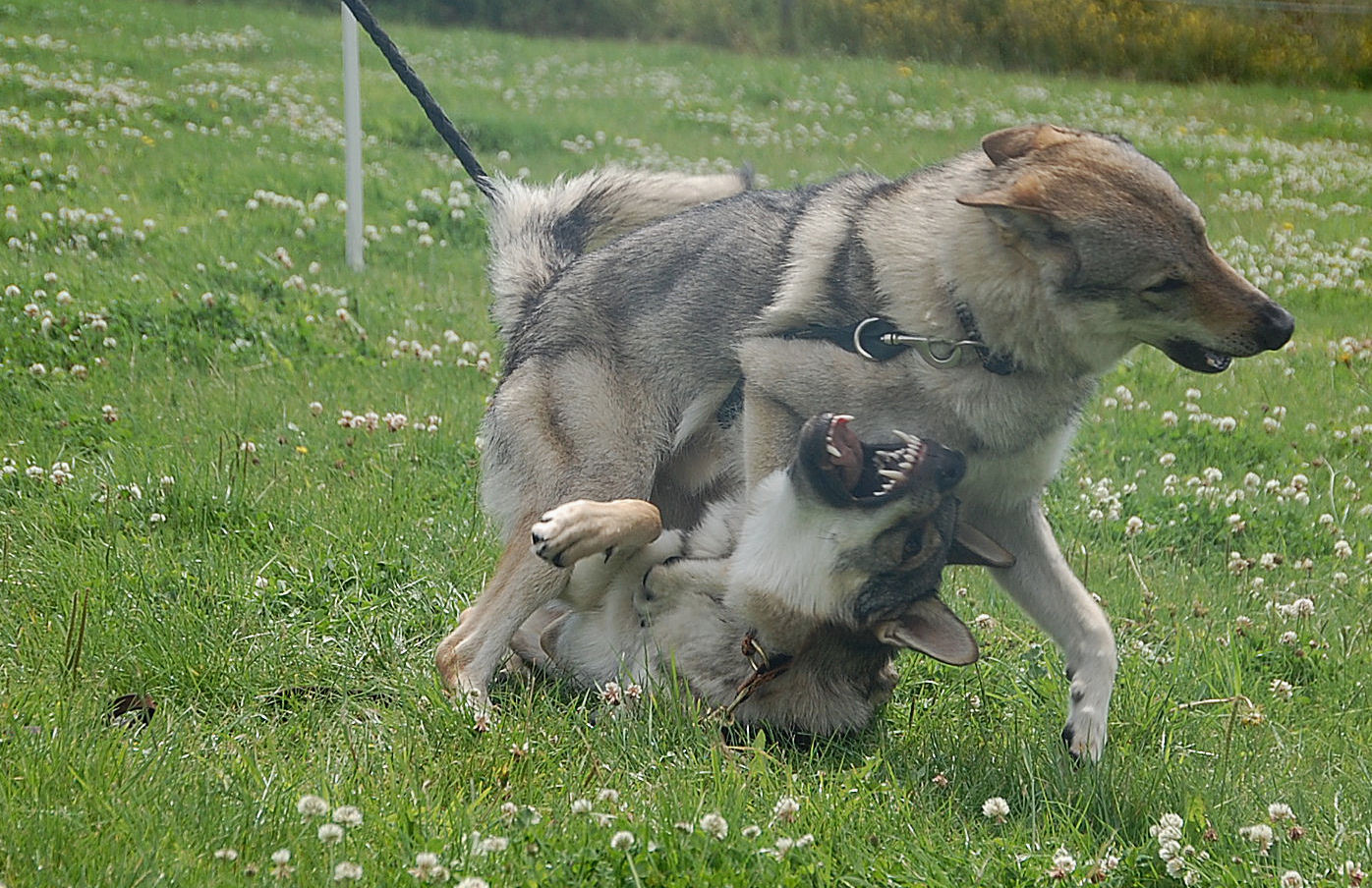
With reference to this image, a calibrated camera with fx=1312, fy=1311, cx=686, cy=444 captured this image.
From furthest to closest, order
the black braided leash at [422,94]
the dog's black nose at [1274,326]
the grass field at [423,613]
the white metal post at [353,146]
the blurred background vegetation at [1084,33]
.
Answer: the blurred background vegetation at [1084,33], the white metal post at [353,146], the black braided leash at [422,94], the dog's black nose at [1274,326], the grass field at [423,613]

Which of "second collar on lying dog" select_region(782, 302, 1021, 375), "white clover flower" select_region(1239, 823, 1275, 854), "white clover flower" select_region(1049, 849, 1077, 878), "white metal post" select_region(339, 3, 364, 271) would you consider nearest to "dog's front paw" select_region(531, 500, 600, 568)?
"second collar on lying dog" select_region(782, 302, 1021, 375)

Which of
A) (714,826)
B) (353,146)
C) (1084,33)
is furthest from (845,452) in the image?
(1084,33)

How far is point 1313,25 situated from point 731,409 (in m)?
16.9

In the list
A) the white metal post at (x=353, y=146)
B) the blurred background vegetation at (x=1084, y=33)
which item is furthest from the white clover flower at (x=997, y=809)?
the blurred background vegetation at (x=1084, y=33)

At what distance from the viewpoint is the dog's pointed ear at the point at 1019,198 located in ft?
10.6

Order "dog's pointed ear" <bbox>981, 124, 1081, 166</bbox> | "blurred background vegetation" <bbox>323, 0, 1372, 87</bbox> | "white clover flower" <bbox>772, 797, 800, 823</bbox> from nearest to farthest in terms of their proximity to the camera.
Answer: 1. "white clover flower" <bbox>772, 797, 800, 823</bbox>
2. "dog's pointed ear" <bbox>981, 124, 1081, 166</bbox>
3. "blurred background vegetation" <bbox>323, 0, 1372, 87</bbox>

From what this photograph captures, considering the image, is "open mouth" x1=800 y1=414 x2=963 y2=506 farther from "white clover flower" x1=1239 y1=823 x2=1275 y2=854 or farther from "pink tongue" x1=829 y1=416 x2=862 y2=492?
"white clover flower" x1=1239 y1=823 x2=1275 y2=854

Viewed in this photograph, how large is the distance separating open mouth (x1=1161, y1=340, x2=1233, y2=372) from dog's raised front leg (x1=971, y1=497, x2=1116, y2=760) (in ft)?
2.05

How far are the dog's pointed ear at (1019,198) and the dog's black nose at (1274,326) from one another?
585mm

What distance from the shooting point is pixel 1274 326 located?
126 inches

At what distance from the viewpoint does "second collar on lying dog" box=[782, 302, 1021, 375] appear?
3400mm

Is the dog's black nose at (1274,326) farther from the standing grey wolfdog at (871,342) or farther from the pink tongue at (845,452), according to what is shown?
the pink tongue at (845,452)

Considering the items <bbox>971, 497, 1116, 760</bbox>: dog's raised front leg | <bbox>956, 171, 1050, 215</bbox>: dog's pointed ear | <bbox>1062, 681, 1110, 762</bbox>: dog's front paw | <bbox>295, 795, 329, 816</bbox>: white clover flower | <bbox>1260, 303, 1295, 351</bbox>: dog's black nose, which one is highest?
<bbox>956, 171, 1050, 215</bbox>: dog's pointed ear

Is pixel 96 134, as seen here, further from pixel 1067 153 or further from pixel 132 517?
pixel 1067 153
